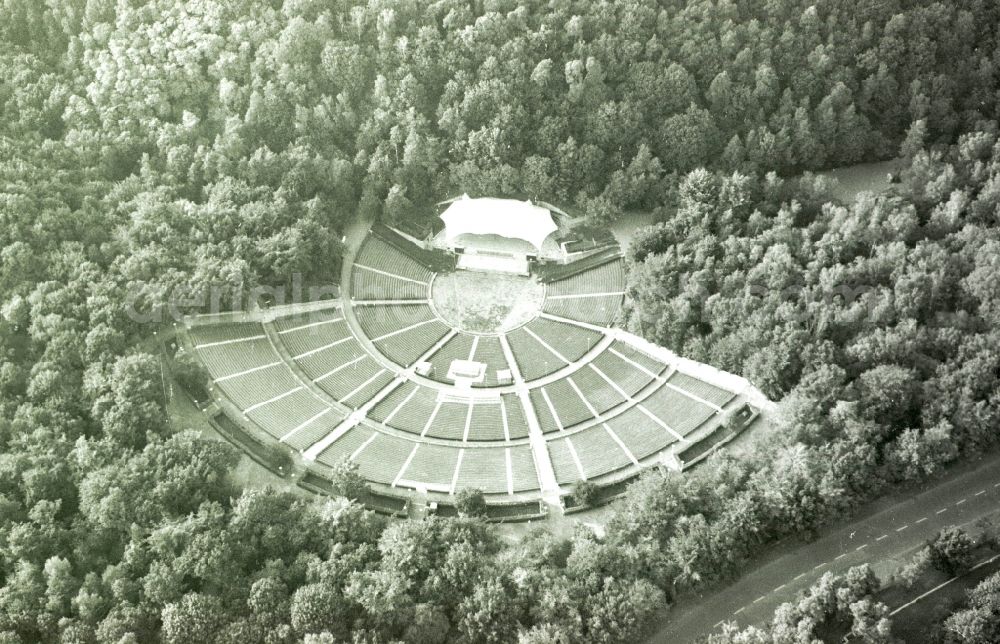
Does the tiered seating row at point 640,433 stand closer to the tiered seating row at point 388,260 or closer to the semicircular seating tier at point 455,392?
the semicircular seating tier at point 455,392

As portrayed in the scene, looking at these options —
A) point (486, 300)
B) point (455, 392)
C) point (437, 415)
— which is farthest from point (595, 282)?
point (437, 415)

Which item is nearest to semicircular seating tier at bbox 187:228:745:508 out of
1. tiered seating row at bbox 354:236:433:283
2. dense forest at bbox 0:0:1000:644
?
tiered seating row at bbox 354:236:433:283

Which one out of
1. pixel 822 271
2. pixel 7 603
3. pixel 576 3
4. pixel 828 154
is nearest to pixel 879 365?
pixel 822 271

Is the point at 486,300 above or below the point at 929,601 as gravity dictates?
above

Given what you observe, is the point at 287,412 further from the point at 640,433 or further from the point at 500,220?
the point at 500,220

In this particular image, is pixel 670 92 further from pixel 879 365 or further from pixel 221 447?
pixel 221 447

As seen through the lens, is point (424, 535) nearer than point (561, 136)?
Yes

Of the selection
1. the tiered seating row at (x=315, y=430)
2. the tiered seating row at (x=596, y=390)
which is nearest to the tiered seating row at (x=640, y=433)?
the tiered seating row at (x=596, y=390)
